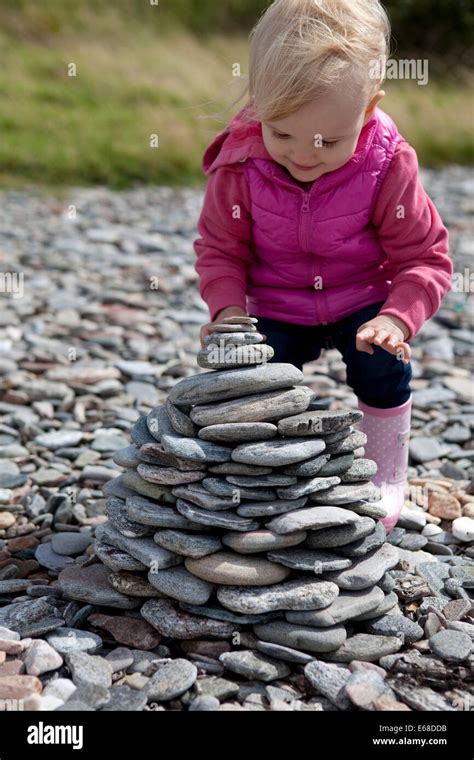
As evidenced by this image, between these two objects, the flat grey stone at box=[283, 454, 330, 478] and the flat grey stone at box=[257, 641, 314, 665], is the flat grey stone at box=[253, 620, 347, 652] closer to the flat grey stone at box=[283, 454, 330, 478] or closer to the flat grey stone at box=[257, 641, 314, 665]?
the flat grey stone at box=[257, 641, 314, 665]

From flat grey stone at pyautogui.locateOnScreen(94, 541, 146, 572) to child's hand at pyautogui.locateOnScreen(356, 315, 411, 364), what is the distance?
98 centimetres

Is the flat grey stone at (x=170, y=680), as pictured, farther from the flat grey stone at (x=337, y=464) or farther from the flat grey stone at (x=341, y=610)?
the flat grey stone at (x=337, y=464)

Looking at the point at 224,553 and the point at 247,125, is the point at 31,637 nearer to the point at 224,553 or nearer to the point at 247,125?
the point at 224,553

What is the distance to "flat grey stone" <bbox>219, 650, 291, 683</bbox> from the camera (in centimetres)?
271

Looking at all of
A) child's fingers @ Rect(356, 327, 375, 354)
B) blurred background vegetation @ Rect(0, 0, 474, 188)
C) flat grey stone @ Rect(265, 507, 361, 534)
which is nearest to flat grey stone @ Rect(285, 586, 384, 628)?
flat grey stone @ Rect(265, 507, 361, 534)

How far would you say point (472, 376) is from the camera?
565 centimetres

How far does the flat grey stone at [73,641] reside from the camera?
283 centimetres

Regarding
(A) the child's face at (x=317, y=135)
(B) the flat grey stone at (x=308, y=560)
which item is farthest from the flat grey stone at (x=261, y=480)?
(A) the child's face at (x=317, y=135)

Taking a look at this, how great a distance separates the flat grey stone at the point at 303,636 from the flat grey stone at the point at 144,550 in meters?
0.34

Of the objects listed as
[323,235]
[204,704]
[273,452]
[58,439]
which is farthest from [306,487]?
[58,439]

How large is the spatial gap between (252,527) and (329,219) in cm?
111

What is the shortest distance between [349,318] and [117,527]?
1.15 meters

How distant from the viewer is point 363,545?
2979 mm

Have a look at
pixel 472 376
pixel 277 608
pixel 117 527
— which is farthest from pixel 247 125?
pixel 472 376
